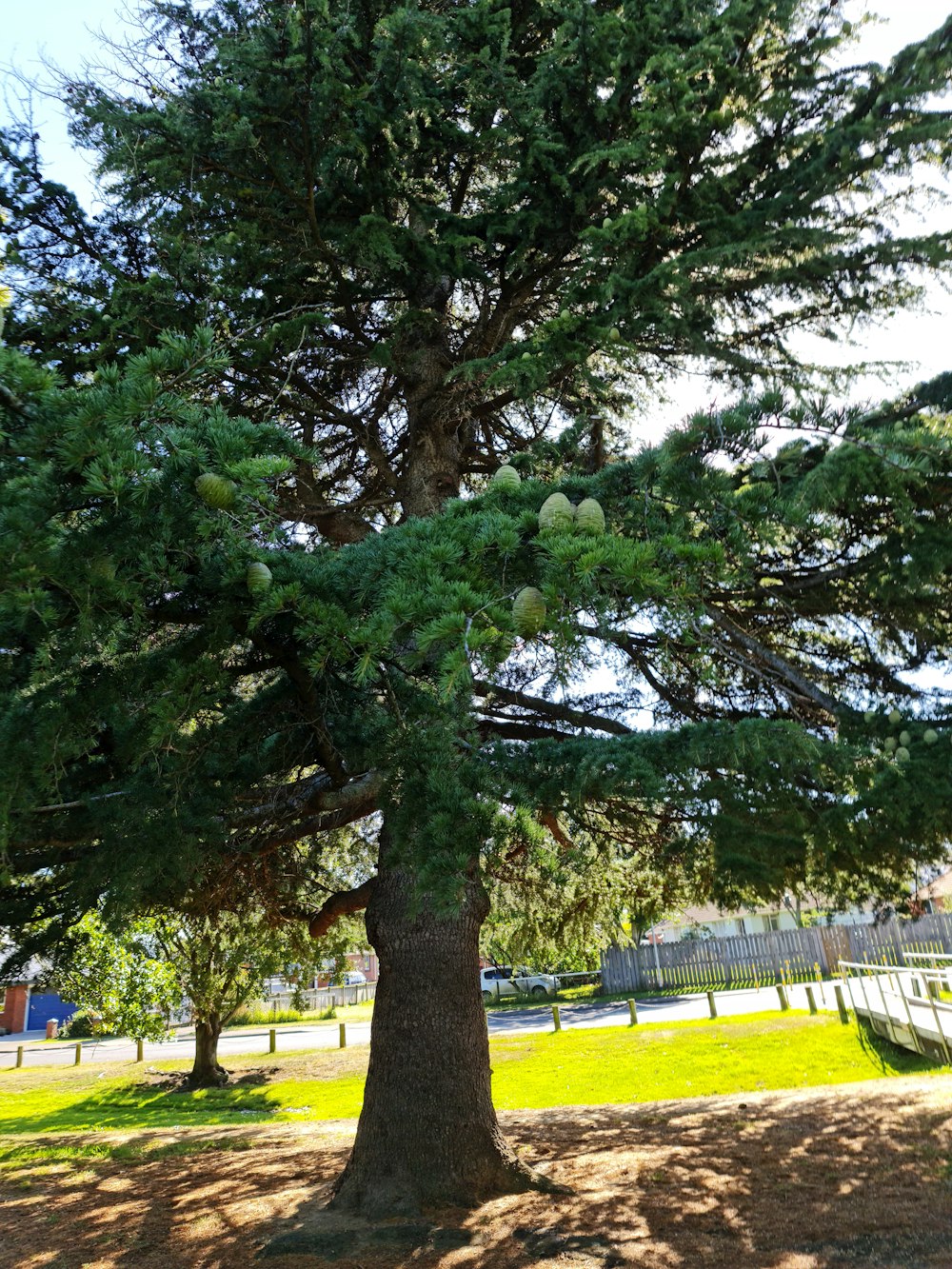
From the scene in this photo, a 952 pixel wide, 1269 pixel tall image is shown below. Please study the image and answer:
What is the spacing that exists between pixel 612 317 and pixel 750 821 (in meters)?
3.84

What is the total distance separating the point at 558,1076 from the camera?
14.5m

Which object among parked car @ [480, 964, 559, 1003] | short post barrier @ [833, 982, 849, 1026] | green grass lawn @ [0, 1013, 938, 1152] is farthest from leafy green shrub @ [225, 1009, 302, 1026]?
short post barrier @ [833, 982, 849, 1026]

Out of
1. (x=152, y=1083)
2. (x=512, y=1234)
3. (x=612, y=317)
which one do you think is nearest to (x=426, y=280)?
Answer: (x=612, y=317)

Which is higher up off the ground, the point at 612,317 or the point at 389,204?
the point at 389,204

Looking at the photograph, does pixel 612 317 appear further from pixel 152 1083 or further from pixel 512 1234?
pixel 152 1083

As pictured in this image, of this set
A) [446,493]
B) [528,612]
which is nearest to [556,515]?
[528,612]

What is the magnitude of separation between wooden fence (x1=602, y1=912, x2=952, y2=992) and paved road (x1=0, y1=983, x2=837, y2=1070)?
4.05ft

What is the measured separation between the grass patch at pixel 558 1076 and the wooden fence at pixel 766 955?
201 inches

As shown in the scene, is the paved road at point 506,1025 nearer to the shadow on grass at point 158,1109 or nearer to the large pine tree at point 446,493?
the shadow on grass at point 158,1109

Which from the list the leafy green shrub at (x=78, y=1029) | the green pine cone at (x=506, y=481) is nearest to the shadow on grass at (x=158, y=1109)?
the green pine cone at (x=506, y=481)

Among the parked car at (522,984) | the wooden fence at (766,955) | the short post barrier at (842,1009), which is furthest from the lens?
the parked car at (522,984)

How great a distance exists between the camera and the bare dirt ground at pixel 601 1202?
5.30m

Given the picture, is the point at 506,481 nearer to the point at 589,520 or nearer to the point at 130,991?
the point at 589,520

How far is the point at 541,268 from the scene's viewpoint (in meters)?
7.53
